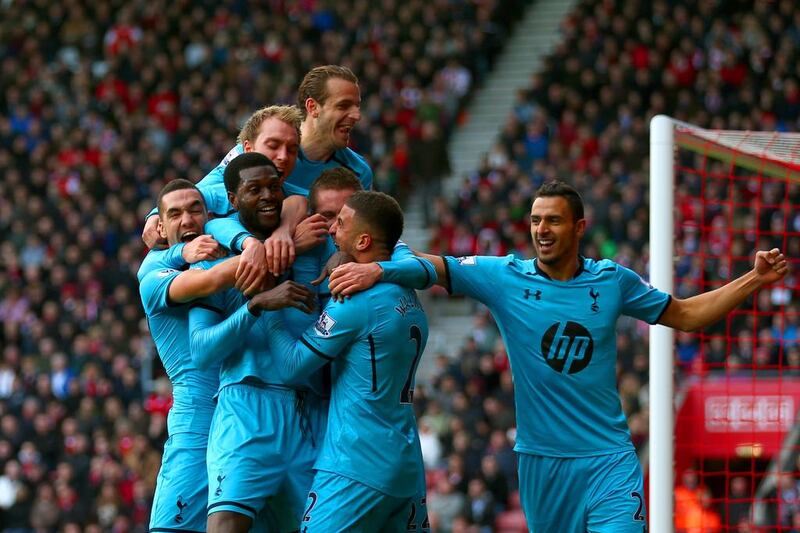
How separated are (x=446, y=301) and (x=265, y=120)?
1344 centimetres

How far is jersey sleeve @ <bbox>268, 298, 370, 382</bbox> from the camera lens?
5898 millimetres

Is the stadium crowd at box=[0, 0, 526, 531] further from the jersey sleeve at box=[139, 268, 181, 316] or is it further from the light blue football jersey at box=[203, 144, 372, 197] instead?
the jersey sleeve at box=[139, 268, 181, 316]

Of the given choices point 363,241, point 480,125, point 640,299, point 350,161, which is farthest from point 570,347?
point 480,125

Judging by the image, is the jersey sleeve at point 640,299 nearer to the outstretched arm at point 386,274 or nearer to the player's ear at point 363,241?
the outstretched arm at point 386,274

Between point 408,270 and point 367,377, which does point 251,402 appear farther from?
point 408,270

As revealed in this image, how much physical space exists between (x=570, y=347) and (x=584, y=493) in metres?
0.71

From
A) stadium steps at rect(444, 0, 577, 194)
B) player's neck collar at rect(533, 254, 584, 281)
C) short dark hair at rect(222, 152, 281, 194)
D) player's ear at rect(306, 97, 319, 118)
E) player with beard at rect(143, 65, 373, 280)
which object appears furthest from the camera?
stadium steps at rect(444, 0, 577, 194)

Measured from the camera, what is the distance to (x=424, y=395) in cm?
1744

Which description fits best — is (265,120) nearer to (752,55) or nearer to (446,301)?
(446,301)

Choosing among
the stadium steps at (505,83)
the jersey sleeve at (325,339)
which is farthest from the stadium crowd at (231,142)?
the jersey sleeve at (325,339)

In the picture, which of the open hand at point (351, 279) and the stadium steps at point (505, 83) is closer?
the open hand at point (351, 279)

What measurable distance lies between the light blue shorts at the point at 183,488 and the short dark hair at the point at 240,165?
46.8 inches

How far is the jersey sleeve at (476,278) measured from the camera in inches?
271

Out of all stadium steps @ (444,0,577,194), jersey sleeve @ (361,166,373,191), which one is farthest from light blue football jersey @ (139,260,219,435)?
stadium steps @ (444,0,577,194)
